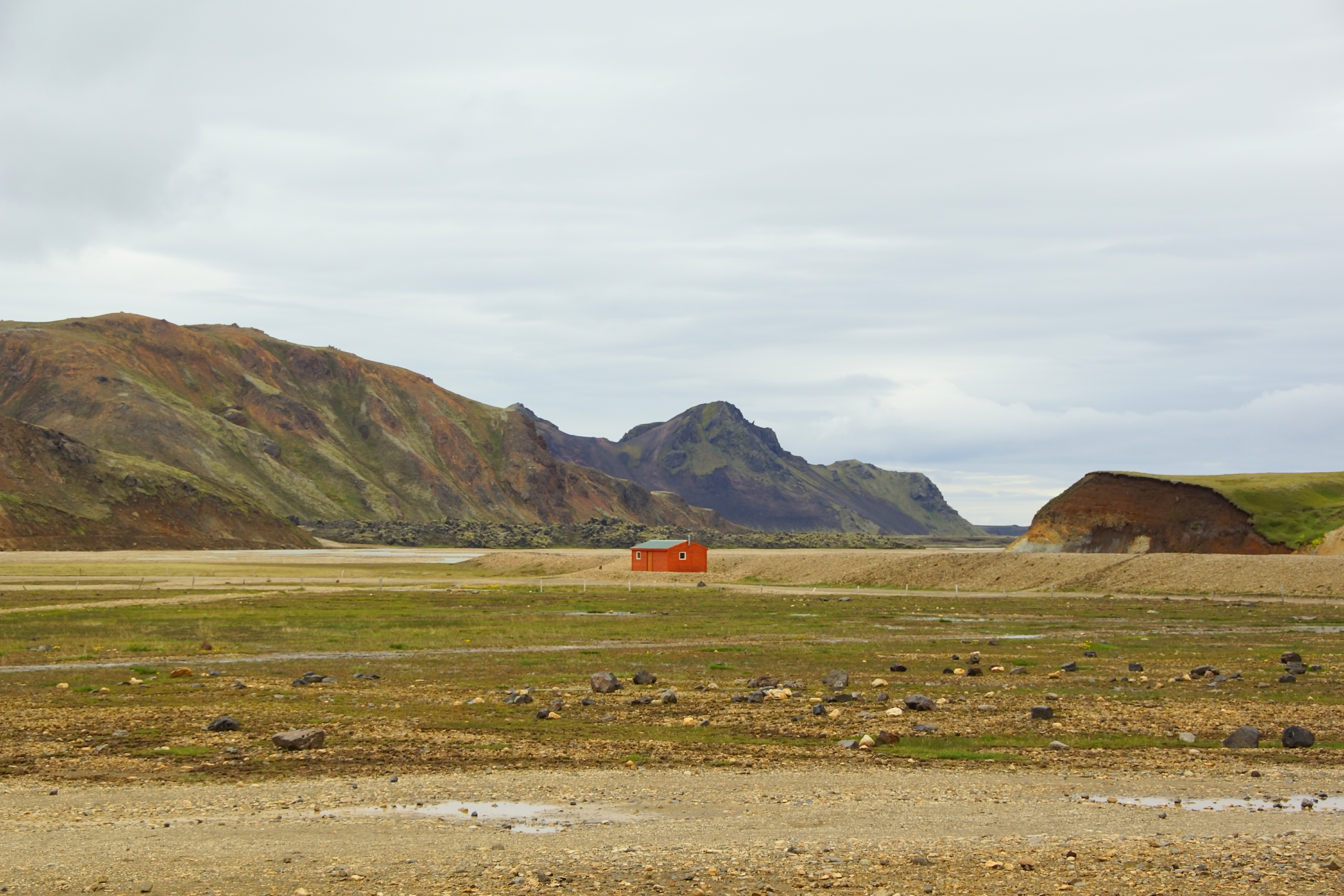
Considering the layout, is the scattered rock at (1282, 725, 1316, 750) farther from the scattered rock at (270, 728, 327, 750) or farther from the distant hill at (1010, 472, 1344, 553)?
the distant hill at (1010, 472, 1344, 553)

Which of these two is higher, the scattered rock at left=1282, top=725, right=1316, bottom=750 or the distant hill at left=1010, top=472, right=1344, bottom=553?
the distant hill at left=1010, top=472, right=1344, bottom=553

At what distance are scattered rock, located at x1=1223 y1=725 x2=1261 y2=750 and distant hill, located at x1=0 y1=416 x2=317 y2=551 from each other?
134 m

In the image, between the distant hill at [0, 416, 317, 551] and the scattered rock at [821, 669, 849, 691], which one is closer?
the scattered rock at [821, 669, 849, 691]

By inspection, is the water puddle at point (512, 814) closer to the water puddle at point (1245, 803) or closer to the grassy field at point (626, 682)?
the grassy field at point (626, 682)

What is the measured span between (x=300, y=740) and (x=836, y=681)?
466 inches

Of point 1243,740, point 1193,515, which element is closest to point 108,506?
point 1193,515

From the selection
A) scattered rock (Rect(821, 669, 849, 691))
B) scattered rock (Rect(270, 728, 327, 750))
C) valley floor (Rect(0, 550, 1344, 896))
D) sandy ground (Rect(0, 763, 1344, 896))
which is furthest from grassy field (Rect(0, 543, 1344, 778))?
sandy ground (Rect(0, 763, 1344, 896))

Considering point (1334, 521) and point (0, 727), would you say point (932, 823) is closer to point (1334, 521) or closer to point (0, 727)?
point (0, 727)

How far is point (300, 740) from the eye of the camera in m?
16.9

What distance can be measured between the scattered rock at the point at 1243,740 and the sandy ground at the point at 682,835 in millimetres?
1585

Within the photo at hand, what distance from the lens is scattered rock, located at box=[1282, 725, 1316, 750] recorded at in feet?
55.5

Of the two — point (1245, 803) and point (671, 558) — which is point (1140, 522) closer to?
point (671, 558)

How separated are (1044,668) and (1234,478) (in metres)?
74.3

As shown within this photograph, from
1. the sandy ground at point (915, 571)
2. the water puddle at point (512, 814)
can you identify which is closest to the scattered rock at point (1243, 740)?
the water puddle at point (512, 814)
